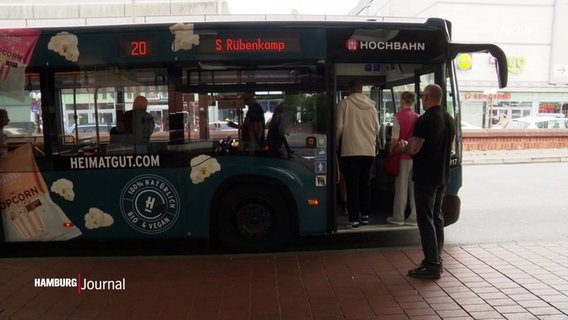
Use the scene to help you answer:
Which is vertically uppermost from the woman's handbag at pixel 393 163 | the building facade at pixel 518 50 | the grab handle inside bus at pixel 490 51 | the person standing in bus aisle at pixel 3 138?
the building facade at pixel 518 50

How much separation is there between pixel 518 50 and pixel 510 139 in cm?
2744

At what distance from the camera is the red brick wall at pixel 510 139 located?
17.3 metres

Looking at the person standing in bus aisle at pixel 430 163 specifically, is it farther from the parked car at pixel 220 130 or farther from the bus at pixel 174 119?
the parked car at pixel 220 130

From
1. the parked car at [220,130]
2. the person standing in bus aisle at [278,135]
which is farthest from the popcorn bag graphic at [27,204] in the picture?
the person standing in bus aisle at [278,135]

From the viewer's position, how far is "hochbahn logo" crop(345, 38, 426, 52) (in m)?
5.21

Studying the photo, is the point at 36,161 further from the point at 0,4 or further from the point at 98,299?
the point at 0,4

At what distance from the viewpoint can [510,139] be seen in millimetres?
17406

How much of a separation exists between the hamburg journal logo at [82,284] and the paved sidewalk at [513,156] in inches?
548

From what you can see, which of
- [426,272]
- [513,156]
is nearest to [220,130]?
[426,272]

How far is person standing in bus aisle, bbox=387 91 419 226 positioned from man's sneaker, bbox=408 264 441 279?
4.00 feet

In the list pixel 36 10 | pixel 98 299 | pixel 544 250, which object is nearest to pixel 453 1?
pixel 36 10

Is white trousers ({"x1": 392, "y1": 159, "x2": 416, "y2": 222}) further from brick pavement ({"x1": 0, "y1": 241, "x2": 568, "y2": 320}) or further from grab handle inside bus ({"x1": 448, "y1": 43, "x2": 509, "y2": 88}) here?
grab handle inside bus ({"x1": 448, "y1": 43, "x2": 509, "y2": 88})

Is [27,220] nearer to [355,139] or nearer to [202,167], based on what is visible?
[202,167]

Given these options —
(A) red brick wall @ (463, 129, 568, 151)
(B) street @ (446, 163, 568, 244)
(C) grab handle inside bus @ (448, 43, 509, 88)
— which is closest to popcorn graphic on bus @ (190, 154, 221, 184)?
(C) grab handle inside bus @ (448, 43, 509, 88)
